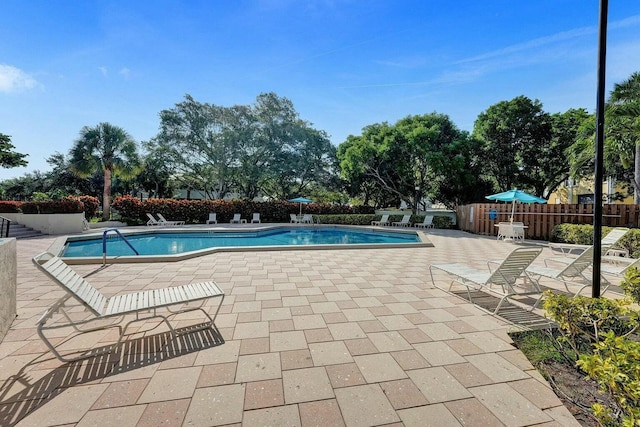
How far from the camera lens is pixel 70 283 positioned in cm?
260

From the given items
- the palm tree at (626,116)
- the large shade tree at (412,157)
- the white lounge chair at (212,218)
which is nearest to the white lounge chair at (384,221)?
the large shade tree at (412,157)

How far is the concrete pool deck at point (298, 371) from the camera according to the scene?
184cm

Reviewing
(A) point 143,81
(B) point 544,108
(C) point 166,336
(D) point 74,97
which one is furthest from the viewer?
(B) point 544,108

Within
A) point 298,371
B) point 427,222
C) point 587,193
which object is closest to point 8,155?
point 298,371

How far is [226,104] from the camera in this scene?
23.5 metres

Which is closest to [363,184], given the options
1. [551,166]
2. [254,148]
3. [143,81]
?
[254,148]

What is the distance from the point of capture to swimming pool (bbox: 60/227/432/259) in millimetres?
9144

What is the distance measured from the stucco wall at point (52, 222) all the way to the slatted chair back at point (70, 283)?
13159 mm

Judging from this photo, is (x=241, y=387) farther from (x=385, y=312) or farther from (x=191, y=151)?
(x=191, y=151)

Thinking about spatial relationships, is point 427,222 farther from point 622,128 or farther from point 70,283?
point 70,283

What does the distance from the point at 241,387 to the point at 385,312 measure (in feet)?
6.76

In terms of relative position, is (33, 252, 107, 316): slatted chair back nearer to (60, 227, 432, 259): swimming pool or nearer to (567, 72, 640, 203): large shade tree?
(60, 227, 432, 259): swimming pool

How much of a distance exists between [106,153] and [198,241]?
9.57 m

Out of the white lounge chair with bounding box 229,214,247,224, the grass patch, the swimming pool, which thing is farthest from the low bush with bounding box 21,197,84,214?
the grass patch
